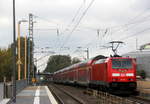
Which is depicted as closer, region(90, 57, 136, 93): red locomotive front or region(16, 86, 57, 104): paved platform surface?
region(16, 86, 57, 104): paved platform surface

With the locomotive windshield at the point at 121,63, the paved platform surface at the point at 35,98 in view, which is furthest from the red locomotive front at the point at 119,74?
the paved platform surface at the point at 35,98

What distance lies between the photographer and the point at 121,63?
82.5 ft

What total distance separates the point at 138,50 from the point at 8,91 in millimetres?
49491

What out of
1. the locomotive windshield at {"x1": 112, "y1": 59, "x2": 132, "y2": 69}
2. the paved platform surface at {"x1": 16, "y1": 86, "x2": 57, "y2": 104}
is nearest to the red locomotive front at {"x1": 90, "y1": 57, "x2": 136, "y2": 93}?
the locomotive windshield at {"x1": 112, "y1": 59, "x2": 132, "y2": 69}

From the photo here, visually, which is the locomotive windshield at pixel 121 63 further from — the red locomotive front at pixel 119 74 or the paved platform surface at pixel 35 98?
the paved platform surface at pixel 35 98

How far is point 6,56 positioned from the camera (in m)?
70.6

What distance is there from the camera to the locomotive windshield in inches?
981

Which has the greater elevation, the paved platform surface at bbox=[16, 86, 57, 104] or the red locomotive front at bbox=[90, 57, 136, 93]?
the red locomotive front at bbox=[90, 57, 136, 93]

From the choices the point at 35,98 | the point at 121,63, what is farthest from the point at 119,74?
the point at 35,98

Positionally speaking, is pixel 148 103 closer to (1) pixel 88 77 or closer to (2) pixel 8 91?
(2) pixel 8 91

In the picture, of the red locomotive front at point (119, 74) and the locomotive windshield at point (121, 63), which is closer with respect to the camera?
the red locomotive front at point (119, 74)

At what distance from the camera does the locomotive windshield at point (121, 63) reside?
24.9 m

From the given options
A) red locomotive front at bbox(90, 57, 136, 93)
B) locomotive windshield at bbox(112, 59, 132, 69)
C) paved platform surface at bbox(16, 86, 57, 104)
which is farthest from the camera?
locomotive windshield at bbox(112, 59, 132, 69)

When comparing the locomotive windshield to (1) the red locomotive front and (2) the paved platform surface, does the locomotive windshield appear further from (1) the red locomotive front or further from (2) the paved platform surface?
(2) the paved platform surface
